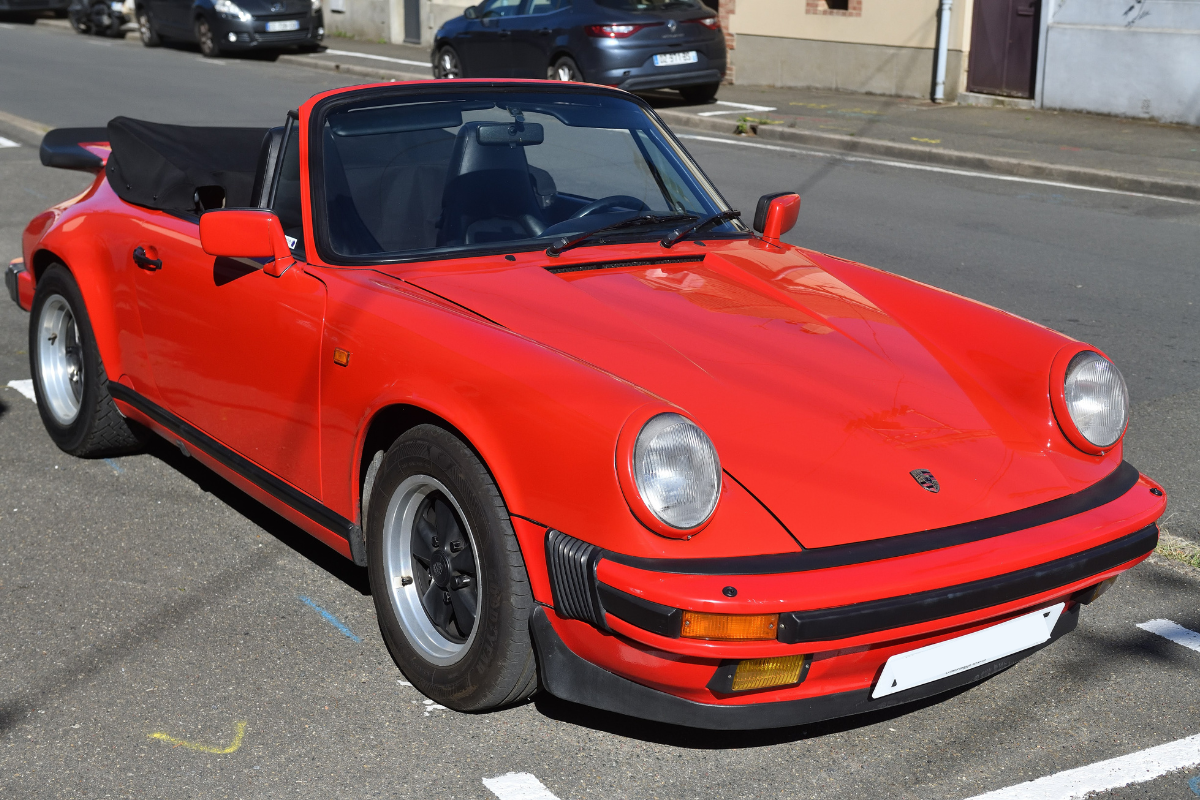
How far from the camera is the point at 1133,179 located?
1155 centimetres

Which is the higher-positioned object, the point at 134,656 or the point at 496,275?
the point at 496,275

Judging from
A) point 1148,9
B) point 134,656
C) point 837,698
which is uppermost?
point 1148,9

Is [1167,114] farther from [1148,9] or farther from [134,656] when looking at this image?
[134,656]

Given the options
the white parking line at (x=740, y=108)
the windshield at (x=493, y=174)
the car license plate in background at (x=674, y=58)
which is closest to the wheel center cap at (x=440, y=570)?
the windshield at (x=493, y=174)

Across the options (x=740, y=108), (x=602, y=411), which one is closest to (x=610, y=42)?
(x=740, y=108)

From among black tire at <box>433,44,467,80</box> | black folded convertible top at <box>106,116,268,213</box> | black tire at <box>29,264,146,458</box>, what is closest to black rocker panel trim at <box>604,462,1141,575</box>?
black folded convertible top at <box>106,116,268,213</box>

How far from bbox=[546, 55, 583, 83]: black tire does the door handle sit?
39.2 feet

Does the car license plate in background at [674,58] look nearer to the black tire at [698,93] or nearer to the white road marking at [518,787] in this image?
the black tire at [698,93]

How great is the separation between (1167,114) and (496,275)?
44.2 ft

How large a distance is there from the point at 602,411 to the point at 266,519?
2.12 metres

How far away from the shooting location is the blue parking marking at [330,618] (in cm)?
359

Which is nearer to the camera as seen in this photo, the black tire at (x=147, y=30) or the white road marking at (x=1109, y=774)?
the white road marking at (x=1109, y=774)

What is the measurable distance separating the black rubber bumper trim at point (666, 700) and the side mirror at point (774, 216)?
1853 millimetres

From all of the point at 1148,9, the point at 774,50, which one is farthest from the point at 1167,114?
→ the point at 774,50
